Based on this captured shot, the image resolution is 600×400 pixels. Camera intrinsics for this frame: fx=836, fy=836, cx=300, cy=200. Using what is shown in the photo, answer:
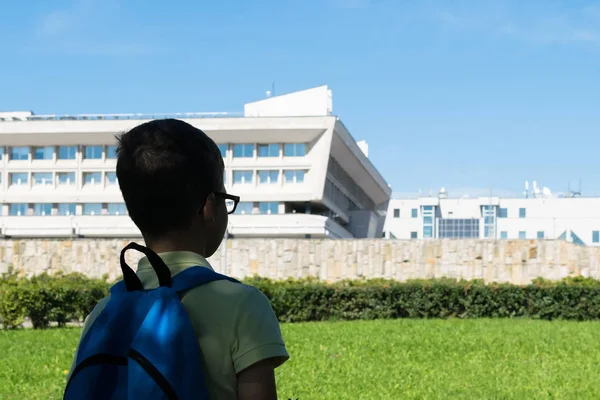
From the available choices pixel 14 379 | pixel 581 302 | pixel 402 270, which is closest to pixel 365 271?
pixel 402 270

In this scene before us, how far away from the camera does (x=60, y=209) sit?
5372cm

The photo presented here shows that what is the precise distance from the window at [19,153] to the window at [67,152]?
7.29 feet

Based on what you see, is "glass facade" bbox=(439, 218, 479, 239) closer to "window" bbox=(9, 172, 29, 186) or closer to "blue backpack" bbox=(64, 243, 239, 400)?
"window" bbox=(9, 172, 29, 186)

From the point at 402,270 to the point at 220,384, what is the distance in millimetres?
26802

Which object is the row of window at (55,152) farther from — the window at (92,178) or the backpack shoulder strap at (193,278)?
the backpack shoulder strap at (193,278)

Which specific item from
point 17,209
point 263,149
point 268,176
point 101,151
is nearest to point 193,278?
point 268,176

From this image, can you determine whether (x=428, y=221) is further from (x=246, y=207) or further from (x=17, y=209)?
(x=17, y=209)

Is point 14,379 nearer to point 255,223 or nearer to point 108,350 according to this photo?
point 108,350

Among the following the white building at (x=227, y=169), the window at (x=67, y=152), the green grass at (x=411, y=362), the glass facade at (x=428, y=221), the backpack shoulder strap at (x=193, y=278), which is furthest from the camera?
the glass facade at (x=428, y=221)

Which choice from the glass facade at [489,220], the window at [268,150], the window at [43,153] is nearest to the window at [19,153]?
the window at [43,153]

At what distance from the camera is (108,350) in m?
1.78

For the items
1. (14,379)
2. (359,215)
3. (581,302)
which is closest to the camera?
(14,379)

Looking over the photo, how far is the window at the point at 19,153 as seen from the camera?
54000 mm

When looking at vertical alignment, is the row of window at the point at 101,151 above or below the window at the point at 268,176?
above
